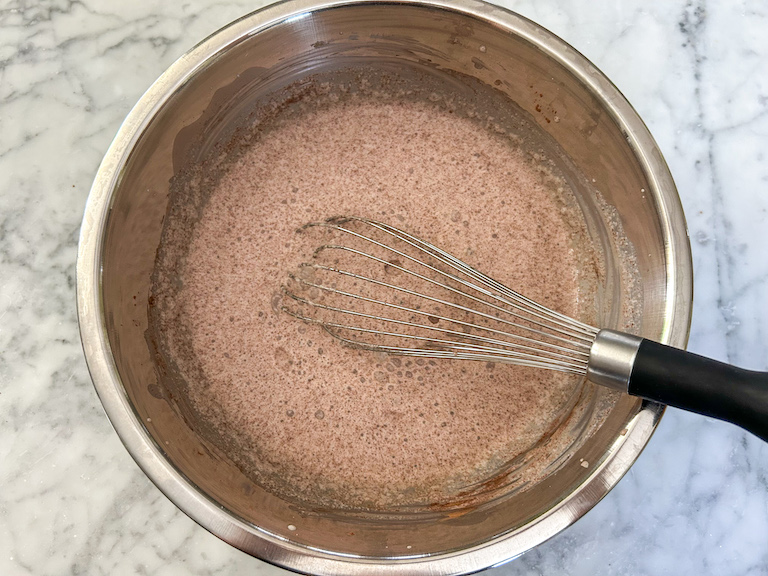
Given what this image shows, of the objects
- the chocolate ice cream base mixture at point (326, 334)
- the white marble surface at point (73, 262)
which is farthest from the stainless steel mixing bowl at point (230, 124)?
the white marble surface at point (73, 262)

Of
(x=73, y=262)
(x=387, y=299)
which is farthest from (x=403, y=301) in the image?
(x=73, y=262)

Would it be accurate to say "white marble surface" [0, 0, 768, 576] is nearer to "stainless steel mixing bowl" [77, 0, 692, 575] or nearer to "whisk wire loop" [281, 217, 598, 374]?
"stainless steel mixing bowl" [77, 0, 692, 575]

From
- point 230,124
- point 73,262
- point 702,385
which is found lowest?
point 702,385

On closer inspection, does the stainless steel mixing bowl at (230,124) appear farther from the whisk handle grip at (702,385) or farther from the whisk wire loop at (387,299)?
the whisk wire loop at (387,299)

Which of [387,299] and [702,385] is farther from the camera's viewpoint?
[387,299]

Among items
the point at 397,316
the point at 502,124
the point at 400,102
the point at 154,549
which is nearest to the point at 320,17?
the point at 400,102

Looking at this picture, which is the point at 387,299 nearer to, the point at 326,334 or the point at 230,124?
the point at 326,334
